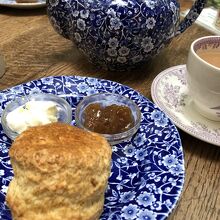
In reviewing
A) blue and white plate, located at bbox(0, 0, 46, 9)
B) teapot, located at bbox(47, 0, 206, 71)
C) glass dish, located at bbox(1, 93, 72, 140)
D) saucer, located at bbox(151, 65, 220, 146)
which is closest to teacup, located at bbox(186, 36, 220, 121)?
saucer, located at bbox(151, 65, 220, 146)

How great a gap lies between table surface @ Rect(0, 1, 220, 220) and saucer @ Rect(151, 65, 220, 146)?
0.13ft

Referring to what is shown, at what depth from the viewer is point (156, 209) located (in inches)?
28.9

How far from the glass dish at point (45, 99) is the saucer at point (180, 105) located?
0.25 m

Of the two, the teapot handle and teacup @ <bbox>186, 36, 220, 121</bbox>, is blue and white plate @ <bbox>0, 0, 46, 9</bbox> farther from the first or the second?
teacup @ <bbox>186, 36, 220, 121</bbox>

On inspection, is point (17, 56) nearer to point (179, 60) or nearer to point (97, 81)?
point (97, 81)

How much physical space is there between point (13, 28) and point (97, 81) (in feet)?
1.73

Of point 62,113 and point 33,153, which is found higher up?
point 33,153

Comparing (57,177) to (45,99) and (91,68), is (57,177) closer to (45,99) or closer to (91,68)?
(45,99)

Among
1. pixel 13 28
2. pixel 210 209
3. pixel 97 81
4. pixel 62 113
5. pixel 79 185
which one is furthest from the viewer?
pixel 13 28

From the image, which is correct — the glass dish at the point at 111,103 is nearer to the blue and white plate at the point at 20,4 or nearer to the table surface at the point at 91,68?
the table surface at the point at 91,68

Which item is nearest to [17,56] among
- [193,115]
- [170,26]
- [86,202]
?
[170,26]

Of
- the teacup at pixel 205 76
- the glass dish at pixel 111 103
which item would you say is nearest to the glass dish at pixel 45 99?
the glass dish at pixel 111 103

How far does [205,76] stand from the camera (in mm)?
938

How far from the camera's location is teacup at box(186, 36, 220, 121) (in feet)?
3.05
